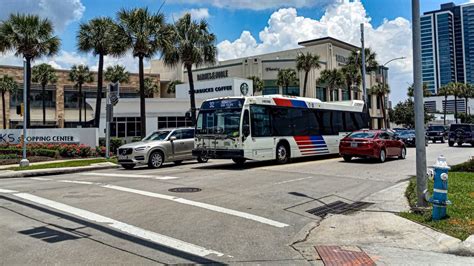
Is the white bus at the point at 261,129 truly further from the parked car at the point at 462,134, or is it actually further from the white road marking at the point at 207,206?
the parked car at the point at 462,134

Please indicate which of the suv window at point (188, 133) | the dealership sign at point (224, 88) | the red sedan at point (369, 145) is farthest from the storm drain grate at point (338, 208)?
the dealership sign at point (224, 88)

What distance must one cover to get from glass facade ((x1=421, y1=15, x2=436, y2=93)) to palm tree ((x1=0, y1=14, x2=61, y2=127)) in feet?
121

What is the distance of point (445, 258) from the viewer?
19.3 feet

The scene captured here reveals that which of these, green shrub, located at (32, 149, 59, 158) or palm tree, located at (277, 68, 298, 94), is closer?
green shrub, located at (32, 149, 59, 158)

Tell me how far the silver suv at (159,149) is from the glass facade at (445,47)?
6072cm

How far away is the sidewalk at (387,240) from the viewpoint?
5906 mm

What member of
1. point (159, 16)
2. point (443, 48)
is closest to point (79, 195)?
point (159, 16)

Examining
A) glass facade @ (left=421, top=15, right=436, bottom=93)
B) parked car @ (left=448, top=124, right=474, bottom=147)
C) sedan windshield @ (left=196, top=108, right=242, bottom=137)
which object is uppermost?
glass facade @ (left=421, top=15, right=436, bottom=93)

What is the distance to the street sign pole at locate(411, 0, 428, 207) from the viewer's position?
855 cm

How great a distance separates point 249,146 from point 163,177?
13.7ft

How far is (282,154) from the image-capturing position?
18.9m

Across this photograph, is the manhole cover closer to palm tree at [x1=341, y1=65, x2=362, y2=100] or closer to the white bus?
the white bus

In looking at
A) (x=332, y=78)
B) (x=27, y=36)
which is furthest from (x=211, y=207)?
(x=332, y=78)

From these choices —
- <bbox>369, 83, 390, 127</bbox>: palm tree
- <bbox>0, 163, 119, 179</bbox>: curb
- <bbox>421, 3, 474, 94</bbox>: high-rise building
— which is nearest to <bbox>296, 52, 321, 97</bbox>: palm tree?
<bbox>421, 3, 474, 94</bbox>: high-rise building
